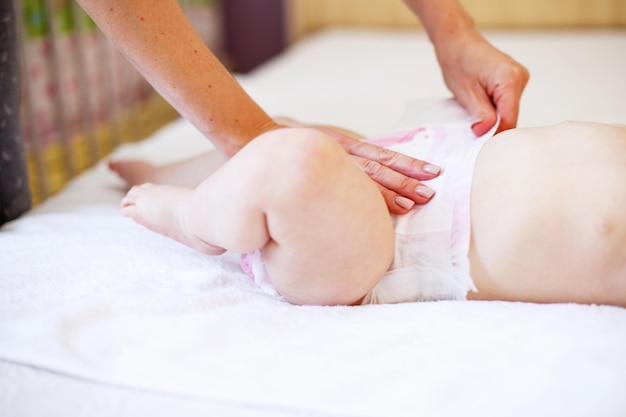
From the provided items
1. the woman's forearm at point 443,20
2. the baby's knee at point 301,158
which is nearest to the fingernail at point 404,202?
the baby's knee at point 301,158

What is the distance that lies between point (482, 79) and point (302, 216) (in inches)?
20.6

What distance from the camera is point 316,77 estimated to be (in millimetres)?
1980

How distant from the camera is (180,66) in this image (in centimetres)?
88

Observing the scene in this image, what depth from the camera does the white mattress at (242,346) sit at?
0.62 metres

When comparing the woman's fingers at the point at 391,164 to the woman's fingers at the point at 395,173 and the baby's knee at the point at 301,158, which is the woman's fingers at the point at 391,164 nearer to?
the woman's fingers at the point at 395,173

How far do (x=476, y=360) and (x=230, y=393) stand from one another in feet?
0.77

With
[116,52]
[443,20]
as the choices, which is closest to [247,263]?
[443,20]

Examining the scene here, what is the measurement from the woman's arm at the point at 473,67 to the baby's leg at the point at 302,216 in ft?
1.09

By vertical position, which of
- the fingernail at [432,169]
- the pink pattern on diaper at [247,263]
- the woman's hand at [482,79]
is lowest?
the pink pattern on diaper at [247,263]

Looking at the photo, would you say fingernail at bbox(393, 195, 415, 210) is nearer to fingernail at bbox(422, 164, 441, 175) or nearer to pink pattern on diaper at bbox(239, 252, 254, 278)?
fingernail at bbox(422, 164, 441, 175)

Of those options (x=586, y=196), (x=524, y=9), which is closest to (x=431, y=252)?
(x=586, y=196)

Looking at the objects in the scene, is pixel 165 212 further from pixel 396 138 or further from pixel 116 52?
pixel 116 52

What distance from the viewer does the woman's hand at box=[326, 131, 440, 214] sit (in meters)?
0.83

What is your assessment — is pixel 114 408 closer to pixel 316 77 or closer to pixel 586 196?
pixel 586 196
